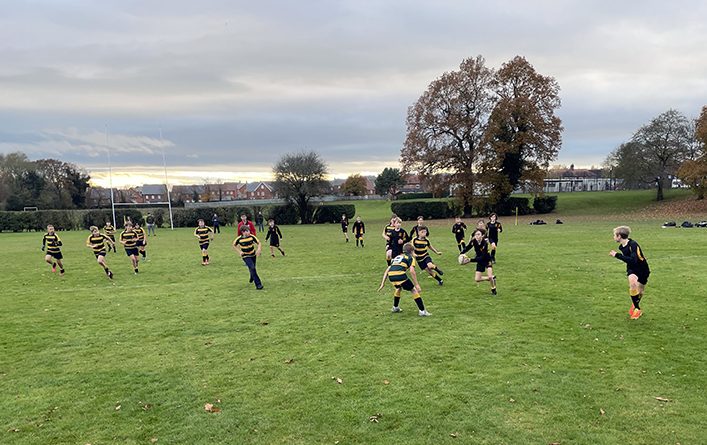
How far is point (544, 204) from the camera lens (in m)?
54.4

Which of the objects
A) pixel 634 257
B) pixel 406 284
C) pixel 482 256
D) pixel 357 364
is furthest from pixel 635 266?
pixel 357 364

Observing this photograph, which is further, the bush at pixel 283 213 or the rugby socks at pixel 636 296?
the bush at pixel 283 213

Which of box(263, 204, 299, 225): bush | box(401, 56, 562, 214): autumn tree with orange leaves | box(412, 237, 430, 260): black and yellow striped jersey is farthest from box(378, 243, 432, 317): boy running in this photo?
box(263, 204, 299, 225): bush

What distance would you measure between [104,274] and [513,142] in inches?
1636

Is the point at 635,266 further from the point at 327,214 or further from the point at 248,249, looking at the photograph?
the point at 327,214

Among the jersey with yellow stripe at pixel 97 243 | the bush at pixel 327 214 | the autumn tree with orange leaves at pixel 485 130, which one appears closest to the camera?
the jersey with yellow stripe at pixel 97 243

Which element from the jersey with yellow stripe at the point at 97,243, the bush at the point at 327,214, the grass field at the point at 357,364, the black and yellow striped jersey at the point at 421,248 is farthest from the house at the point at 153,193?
the black and yellow striped jersey at the point at 421,248

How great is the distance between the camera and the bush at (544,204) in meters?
53.9

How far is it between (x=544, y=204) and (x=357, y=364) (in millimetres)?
52359

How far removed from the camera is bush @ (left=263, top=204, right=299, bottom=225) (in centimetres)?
5650

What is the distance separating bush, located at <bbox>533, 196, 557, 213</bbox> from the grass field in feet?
134

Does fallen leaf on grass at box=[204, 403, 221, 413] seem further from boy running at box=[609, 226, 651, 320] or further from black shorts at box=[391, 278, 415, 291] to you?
boy running at box=[609, 226, 651, 320]

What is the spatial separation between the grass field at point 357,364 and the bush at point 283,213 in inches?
1643

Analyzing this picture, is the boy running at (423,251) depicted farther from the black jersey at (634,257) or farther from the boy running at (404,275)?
the black jersey at (634,257)
